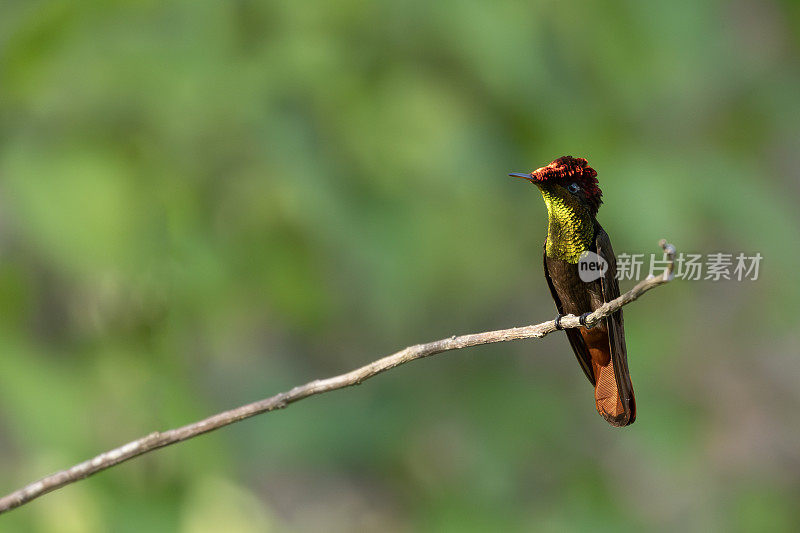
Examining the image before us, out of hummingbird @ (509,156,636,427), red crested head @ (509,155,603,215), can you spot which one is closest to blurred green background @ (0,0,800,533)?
hummingbird @ (509,156,636,427)

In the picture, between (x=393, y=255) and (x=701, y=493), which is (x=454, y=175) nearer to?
(x=393, y=255)

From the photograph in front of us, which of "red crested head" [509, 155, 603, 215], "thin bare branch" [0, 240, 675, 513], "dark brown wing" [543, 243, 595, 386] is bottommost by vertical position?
"dark brown wing" [543, 243, 595, 386]

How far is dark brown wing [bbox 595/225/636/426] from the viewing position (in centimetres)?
102

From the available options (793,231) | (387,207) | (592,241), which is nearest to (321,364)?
(387,207)

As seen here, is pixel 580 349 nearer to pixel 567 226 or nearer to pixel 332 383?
pixel 567 226

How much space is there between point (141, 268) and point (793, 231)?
2277 mm

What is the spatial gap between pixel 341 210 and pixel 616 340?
1.79 m

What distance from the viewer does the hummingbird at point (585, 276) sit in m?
1.10

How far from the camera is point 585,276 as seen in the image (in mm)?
1295

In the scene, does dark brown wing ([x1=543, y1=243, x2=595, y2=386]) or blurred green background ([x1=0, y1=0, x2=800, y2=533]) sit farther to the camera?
blurred green background ([x1=0, y1=0, x2=800, y2=533])

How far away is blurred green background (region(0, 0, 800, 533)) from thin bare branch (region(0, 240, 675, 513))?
1417 millimetres

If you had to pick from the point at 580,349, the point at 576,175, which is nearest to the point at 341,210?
the point at 580,349

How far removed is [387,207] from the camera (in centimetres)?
309

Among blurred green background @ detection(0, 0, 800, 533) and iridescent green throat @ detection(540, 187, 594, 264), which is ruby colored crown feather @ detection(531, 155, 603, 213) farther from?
blurred green background @ detection(0, 0, 800, 533)
